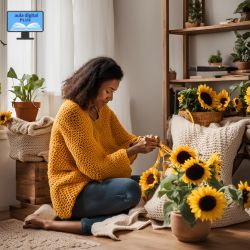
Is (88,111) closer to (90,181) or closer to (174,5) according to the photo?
(90,181)

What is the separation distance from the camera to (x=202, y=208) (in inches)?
82.7

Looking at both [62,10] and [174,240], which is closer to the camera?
[174,240]

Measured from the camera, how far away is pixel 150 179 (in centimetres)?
256

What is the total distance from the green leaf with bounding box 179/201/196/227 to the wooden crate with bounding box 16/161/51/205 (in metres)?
1.10

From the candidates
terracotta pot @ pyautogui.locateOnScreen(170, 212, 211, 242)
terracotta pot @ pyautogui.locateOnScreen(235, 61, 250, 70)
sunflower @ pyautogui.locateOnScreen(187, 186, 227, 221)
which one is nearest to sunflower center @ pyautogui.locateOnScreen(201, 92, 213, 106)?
terracotta pot @ pyautogui.locateOnScreen(235, 61, 250, 70)

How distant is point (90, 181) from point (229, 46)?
4.77ft

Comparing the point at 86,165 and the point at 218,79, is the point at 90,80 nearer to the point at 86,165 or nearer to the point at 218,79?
the point at 86,165

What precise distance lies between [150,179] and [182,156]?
36 cm

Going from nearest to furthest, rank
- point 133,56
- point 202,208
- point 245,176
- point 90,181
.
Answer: point 202,208, point 90,181, point 245,176, point 133,56

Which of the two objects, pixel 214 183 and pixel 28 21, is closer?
pixel 214 183

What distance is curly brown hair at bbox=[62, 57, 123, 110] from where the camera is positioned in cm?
271

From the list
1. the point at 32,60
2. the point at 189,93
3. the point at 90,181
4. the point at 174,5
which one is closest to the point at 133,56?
the point at 174,5

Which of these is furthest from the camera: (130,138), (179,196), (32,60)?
(32,60)

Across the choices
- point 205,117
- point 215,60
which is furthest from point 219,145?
point 215,60
